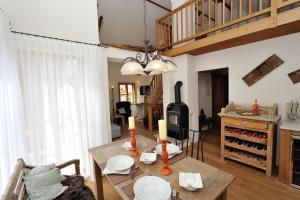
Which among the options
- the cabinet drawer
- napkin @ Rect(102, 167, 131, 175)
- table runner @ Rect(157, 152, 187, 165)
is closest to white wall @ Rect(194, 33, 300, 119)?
the cabinet drawer

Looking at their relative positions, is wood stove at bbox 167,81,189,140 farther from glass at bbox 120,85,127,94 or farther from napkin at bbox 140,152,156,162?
glass at bbox 120,85,127,94

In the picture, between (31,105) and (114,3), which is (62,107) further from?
(114,3)

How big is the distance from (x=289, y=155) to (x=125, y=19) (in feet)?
18.4

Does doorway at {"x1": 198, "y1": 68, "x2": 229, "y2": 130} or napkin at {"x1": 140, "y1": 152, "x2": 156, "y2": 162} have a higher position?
doorway at {"x1": 198, "y1": 68, "x2": 229, "y2": 130}

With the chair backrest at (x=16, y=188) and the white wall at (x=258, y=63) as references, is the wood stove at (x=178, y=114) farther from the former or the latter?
the chair backrest at (x=16, y=188)

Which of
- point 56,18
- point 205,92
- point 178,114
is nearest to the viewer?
point 56,18

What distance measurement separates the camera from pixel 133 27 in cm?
549

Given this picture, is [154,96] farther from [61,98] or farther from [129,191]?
[129,191]

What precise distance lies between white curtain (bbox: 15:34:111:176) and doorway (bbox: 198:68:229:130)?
3413mm

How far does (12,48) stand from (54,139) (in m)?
1.35

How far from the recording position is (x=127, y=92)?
7.70 m

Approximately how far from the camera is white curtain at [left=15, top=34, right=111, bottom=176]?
2098 mm

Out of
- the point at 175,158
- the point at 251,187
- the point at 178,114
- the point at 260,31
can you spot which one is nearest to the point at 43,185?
the point at 175,158

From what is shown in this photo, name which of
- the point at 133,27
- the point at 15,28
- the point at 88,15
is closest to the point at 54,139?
the point at 15,28
